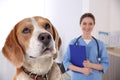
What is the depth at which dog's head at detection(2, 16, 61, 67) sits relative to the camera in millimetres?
855

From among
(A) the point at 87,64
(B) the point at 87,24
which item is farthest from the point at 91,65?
(B) the point at 87,24

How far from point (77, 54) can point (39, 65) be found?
0.92 m

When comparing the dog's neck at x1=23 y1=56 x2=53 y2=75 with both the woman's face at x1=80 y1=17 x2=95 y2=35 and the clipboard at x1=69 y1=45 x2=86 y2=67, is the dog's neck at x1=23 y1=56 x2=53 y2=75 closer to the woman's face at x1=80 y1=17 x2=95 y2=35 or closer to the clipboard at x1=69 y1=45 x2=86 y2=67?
the clipboard at x1=69 y1=45 x2=86 y2=67

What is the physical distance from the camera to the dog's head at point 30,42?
0.85 meters

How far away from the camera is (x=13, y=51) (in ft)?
2.87

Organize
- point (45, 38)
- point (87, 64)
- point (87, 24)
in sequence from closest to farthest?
point (45, 38)
point (87, 64)
point (87, 24)

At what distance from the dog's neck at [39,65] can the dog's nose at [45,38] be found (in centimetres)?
7

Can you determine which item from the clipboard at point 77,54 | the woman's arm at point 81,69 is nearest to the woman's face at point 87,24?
the clipboard at point 77,54

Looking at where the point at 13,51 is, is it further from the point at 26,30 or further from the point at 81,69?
the point at 81,69

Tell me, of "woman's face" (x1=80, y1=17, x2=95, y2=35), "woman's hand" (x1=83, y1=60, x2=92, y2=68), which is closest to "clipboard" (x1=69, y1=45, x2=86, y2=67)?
"woman's hand" (x1=83, y1=60, x2=92, y2=68)

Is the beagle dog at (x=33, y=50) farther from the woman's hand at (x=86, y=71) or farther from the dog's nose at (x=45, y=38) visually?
the woman's hand at (x=86, y=71)

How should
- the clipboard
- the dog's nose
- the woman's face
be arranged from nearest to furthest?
the dog's nose → the clipboard → the woman's face

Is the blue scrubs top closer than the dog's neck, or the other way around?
the dog's neck

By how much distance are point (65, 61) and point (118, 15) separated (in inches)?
71.6
